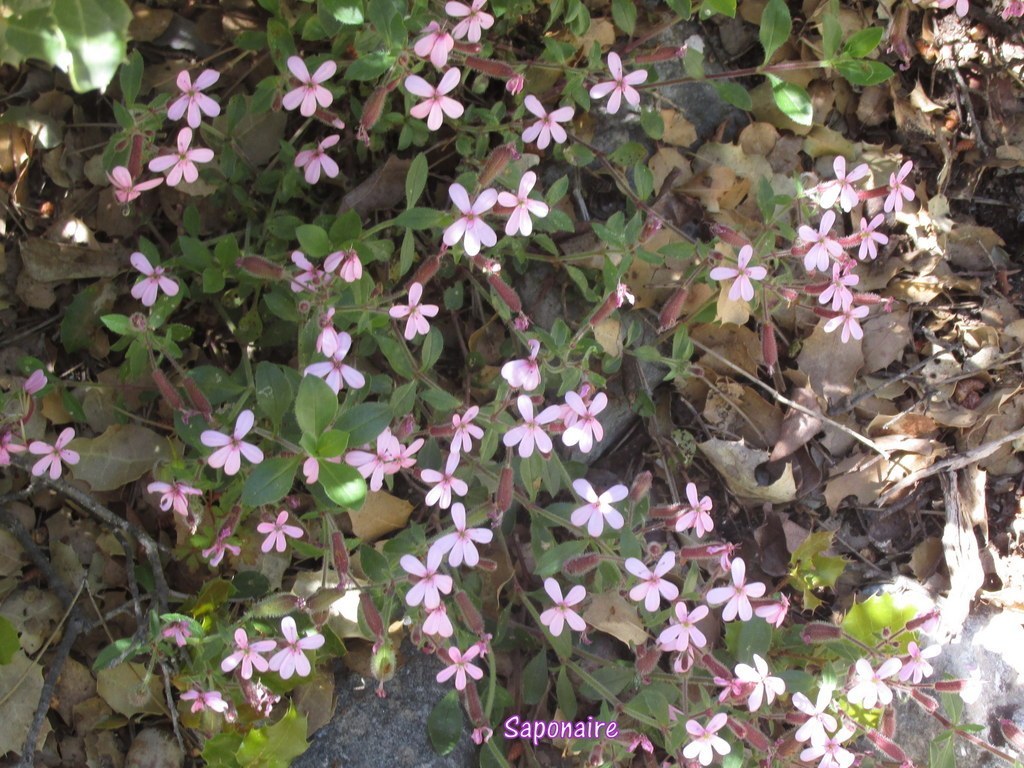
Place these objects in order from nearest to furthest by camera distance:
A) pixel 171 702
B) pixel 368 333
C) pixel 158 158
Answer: pixel 158 158 → pixel 171 702 → pixel 368 333

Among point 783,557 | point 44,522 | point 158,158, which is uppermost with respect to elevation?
point 158,158

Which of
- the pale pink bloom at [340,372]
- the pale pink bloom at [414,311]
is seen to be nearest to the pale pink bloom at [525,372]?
the pale pink bloom at [414,311]

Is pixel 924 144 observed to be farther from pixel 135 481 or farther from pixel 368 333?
pixel 135 481

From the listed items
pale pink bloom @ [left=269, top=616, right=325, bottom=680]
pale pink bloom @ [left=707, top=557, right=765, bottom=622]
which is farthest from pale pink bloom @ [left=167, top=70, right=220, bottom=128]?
pale pink bloom @ [left=707, top=557, right=765, bottom=622]

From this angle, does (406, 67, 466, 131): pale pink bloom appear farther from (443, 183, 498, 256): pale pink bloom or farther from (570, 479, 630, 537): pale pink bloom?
(570, 479, 630, 537): pale pink bloom

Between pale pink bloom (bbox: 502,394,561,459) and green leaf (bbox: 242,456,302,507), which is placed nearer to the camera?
green leaf (bbox: 242,456,302,507)

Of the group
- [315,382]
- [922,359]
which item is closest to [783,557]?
[922,359]

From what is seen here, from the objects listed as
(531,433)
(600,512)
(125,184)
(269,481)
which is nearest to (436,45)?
(125,184)
